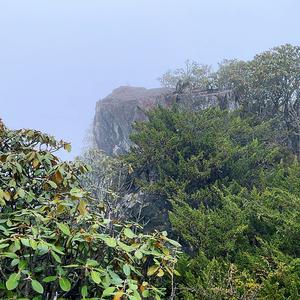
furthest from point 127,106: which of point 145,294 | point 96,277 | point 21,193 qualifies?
point 96,277

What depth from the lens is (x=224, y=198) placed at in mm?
7402

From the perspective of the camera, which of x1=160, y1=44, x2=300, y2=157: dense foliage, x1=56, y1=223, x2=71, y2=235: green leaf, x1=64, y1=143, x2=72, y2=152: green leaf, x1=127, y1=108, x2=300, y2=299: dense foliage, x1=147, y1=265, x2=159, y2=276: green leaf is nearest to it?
x1=56, y1=223, x2=71, y2=235: green leaf

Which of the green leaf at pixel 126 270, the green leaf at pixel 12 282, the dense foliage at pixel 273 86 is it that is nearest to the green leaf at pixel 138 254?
the green leaf at pixel 126 270

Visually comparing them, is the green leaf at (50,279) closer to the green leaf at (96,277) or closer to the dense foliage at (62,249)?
the dense foliage at (62,249)

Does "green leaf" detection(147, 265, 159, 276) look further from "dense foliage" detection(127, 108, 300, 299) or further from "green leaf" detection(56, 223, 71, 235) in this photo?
"dense foliage" detection(127, 108, 300, 299)

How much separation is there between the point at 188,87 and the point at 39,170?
580 inches

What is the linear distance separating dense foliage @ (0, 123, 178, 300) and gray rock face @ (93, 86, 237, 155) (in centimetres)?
1390

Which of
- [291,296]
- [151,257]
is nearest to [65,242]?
[151,257]

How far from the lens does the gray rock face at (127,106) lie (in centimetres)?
1722

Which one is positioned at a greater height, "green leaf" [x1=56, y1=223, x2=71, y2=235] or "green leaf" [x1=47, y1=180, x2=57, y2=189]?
"green leaf" [x1=47, y1=180, x2=57, y2=189]

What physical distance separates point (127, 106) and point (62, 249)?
17.2 m

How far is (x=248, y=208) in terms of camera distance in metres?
6.95

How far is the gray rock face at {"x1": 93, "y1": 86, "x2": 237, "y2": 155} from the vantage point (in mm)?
17219

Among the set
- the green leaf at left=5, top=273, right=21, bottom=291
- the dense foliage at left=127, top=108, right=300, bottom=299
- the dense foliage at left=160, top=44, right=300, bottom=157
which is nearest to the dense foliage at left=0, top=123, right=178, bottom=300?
the green leaf at left=5, top=273, right=21, bottom=291
